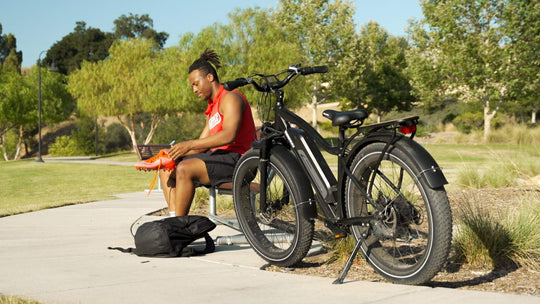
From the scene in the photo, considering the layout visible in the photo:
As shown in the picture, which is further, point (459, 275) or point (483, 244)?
point (483, 244)

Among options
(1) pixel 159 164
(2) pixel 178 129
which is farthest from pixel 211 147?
(2) pixel 178 129

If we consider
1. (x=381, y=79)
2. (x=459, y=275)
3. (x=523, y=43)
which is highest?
(x=381, y=79)

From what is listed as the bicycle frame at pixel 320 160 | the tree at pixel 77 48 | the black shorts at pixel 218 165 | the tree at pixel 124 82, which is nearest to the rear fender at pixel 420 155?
the bicycle frame at pixel 320 160

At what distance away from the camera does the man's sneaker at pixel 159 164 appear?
16.9ft

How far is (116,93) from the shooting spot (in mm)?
42969

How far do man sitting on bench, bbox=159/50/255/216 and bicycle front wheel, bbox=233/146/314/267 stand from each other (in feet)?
1.30

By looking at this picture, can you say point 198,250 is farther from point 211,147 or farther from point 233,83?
point 233,83

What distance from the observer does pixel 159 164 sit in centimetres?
521

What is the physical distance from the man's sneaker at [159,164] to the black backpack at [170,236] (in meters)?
0.46

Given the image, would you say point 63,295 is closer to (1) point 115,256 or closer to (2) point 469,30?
(1) point 115,256

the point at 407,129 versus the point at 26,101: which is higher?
the point at 26,101

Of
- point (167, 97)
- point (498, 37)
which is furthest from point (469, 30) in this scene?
point (167, 97)

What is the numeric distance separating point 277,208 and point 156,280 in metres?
1.18

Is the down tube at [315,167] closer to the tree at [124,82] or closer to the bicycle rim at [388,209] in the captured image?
the bicycle rim at [388,209]
